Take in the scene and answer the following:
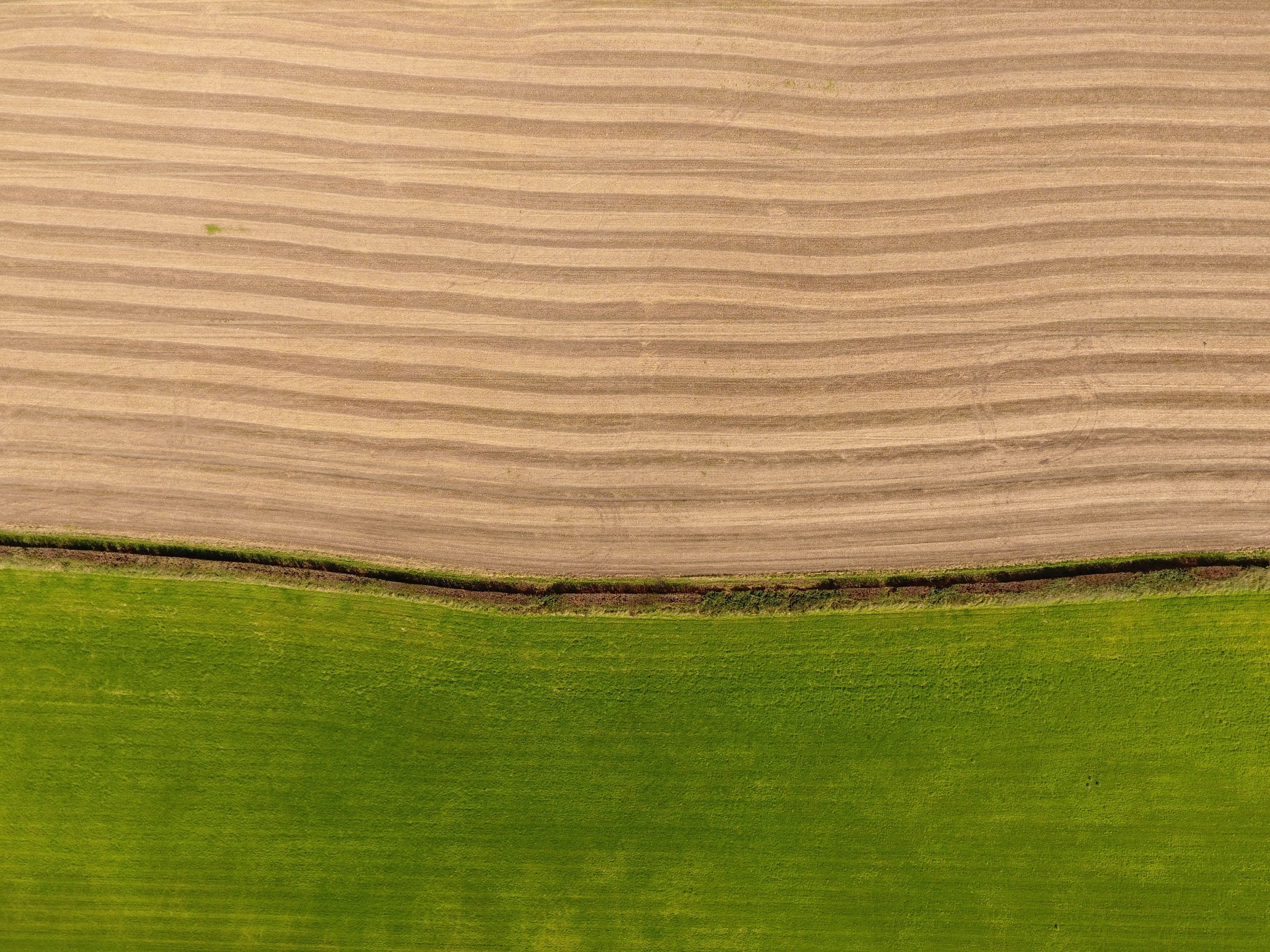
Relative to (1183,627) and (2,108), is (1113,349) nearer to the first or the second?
(1183,627)

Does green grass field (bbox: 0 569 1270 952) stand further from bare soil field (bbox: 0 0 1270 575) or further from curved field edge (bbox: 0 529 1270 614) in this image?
bare soil field (bbox: 0 0 1270 575)

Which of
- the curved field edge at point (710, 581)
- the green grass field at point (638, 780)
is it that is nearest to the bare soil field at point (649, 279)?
the curved field edge at point (710, 581)

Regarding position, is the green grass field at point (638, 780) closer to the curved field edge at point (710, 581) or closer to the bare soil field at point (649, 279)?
the curved field edge at point (710, 581)

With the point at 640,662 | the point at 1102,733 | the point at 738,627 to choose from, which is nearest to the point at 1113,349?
the point at 1102,733

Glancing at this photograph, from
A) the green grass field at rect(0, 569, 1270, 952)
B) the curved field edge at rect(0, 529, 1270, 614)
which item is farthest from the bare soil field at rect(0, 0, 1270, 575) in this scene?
the green grass field at rect(0, 569, 1270, 952)

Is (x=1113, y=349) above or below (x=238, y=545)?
above

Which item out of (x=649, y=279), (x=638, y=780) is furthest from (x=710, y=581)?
(x=649, y=279)
